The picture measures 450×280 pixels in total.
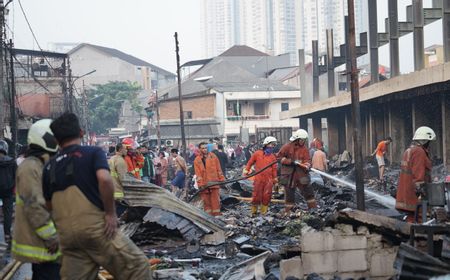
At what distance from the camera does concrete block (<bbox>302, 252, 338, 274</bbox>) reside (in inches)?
291

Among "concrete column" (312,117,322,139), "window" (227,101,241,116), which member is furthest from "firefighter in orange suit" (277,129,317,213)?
"window" (227,101,241,116)

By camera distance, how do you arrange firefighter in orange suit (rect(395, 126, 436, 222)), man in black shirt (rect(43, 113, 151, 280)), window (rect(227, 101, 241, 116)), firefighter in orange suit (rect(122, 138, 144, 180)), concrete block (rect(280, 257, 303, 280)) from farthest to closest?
window (rect(227, 101, 241, 116)) < firefighter in orange suit (rect(122, 138, 144, 180)) < firefighter in orange suit (rect(395, 126, 436, 222)) < concrete block (rect(280, 257, 303, 280)) < man in black shirt (rect(43, 113, 151, 280))

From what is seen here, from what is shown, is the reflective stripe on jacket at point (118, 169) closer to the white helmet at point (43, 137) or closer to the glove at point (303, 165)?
the glove at point (303, 165)

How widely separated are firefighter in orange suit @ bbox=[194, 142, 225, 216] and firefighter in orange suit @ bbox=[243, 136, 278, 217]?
0.64 m

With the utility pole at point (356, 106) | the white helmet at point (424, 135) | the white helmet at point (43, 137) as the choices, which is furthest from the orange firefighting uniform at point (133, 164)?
the white helmet at point (43, 137)

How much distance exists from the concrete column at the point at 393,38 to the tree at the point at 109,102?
179 feet

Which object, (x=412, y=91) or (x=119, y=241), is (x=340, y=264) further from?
(x=412, y=91)

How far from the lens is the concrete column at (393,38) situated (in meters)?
25.9

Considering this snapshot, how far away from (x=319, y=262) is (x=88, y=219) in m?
3.17

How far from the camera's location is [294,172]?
13.9 m

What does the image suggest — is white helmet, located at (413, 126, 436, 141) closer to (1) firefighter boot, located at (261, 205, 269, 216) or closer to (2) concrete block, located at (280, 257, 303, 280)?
(2) concrete block, located at (280, 257, 303, 280)

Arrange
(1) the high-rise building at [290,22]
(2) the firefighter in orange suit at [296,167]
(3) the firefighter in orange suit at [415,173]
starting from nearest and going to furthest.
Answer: (3) the firefighter in orange suit at [415,173]
(2) the firefighter in orange suit at [296,167]
(1) the high-rise building at [290,22]

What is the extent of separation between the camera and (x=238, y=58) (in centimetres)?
8575

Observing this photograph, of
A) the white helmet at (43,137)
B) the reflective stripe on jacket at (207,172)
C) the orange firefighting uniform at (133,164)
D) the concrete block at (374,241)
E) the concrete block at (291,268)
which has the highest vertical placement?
the white helmet at (43,137)
